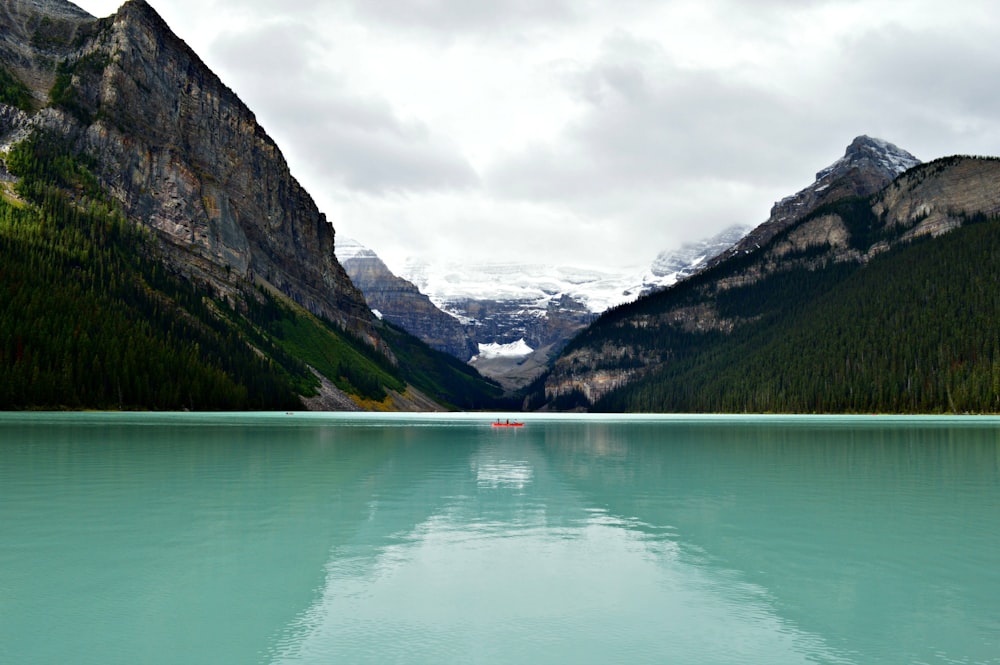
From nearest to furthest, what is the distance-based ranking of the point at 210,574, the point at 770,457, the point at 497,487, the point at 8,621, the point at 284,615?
1. the point at 8,621
2. the point at 284,615
3. the point at 210,574
4. the point at 497,487
5. the point at 770,457

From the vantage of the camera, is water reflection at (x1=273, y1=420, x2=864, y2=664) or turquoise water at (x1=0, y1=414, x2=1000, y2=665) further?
turquoise water at (x1=0, y1=414, x2=1000, y2=665)

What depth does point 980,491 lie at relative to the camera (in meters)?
44.9

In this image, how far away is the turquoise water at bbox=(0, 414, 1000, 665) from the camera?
17969 mm

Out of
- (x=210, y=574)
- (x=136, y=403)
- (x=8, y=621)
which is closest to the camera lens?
(x=8, y=621)

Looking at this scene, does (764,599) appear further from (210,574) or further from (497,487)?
(497,487)

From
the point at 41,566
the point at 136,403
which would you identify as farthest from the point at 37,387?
the point at 41,566

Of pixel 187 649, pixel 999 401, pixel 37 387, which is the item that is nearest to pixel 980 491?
pixel 187 649

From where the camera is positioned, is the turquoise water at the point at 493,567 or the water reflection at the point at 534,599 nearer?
the water reflection at the point at 534,599

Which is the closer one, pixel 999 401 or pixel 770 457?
pixel 770 457

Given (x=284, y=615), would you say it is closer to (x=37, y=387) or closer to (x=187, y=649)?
(x=187, y=649)

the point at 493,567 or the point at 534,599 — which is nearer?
the point at 534,599

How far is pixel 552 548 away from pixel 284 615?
39.4ft

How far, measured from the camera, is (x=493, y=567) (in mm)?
25828

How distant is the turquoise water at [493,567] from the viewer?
17969mm
